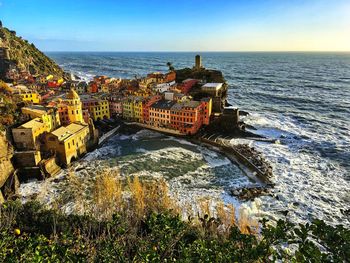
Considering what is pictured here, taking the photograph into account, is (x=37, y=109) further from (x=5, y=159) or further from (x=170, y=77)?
(x=170, y=77)

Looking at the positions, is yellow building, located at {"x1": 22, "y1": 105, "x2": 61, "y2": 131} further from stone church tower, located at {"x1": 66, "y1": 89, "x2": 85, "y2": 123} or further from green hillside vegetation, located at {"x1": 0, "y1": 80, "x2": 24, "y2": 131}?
stone church tower, located at {"x1": 66, "y1": 89, "x2": 85, "y2": 123}

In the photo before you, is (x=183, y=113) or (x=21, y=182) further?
(x=183, y=113)

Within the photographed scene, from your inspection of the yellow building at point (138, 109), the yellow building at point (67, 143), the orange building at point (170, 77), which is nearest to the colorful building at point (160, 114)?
the yellow building at point (138, 109)

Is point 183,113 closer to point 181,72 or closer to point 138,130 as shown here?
point 138,130

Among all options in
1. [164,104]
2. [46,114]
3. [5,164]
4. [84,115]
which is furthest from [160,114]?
[5,164]

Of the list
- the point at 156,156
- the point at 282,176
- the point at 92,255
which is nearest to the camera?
the point at 92,255

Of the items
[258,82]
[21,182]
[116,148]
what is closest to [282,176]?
[116,148]
